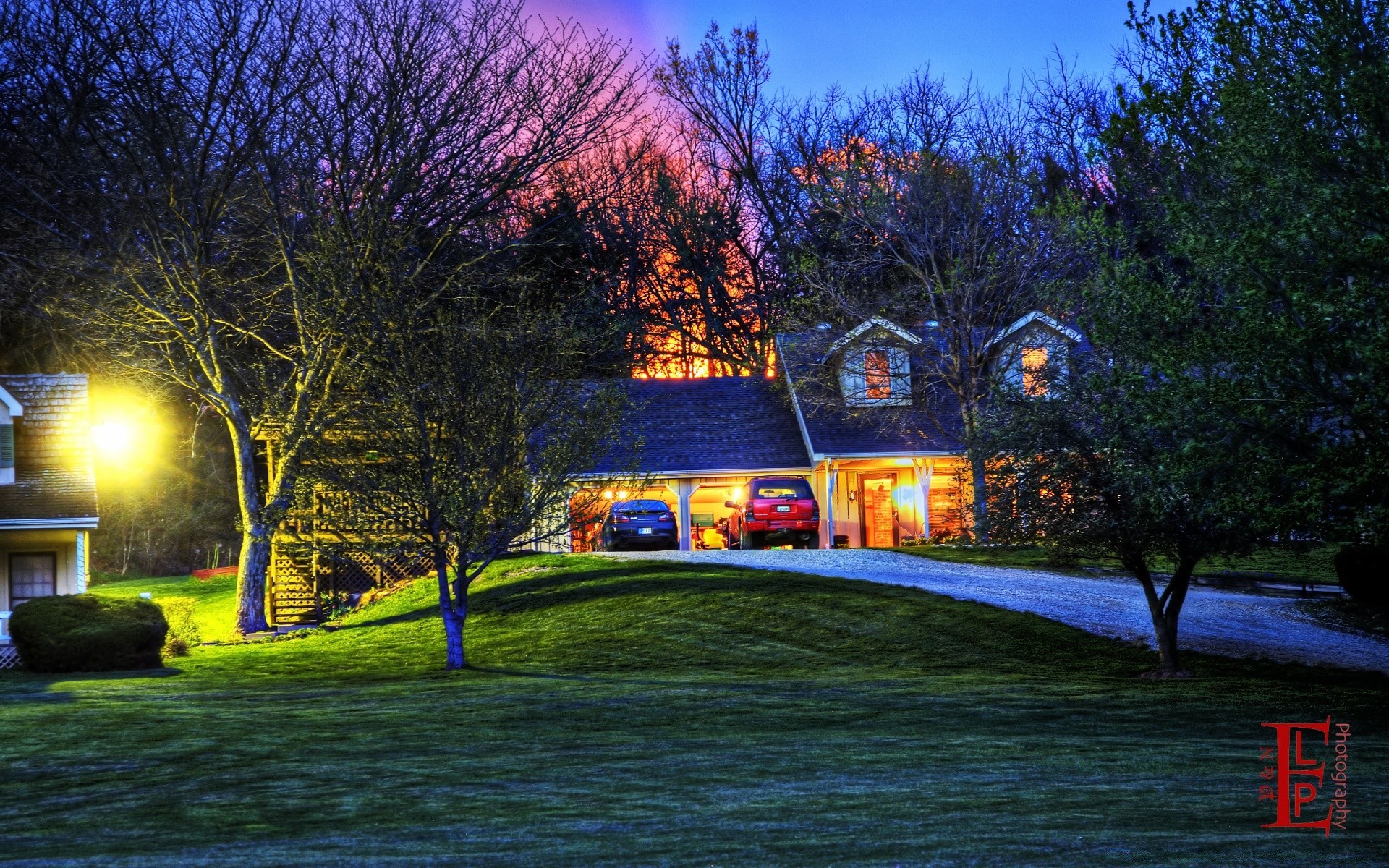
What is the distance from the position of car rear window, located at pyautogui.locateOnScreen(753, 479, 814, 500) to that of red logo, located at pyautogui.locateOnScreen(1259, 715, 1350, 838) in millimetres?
22076

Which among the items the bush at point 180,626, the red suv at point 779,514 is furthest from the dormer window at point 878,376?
the bush at point 180,626

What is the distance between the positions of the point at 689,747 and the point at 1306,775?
18.6 ft

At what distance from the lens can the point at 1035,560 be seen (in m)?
35.2

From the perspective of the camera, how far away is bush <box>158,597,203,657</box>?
2483 cm

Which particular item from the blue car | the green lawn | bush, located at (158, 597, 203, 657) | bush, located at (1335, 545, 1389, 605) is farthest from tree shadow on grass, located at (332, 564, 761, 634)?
bush, located at (1335, 545, 1389, 605)

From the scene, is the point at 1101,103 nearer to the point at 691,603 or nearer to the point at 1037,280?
the point at 1037,280

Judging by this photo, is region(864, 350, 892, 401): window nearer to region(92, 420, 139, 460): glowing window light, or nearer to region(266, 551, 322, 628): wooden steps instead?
region(266, 551, 322, 628): wooden steps

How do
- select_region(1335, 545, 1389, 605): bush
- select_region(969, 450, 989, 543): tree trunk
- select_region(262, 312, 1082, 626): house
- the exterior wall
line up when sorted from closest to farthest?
select_region(969, 450, 989, 543): tree trunk
select_region(1335, 545, 1389, 605): bush
the exterior wall
select_region(262, 312, 1082, 626): house

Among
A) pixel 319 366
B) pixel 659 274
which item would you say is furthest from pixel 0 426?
pixel 659 274

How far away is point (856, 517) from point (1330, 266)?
3047cm

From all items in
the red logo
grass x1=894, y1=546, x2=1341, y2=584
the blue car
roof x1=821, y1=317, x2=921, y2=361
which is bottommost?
the red logo

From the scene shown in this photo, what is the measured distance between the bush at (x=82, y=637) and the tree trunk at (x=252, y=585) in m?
6.09

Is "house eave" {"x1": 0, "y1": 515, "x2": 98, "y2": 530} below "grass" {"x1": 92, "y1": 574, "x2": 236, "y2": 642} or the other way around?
the other way around

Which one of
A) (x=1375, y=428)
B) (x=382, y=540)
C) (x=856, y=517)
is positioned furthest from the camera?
(x=856, y=517)
